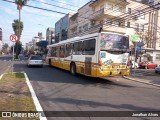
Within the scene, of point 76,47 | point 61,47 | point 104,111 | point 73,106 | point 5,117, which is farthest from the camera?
point 61,47

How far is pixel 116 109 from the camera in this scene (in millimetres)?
7363

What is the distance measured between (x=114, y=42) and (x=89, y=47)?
1.76 m

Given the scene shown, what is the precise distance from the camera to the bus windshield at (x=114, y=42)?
13.2 m

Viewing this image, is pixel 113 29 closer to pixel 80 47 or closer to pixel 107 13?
pixel 107 13

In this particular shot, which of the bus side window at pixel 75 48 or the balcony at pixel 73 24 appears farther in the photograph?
the balcony at pixel 73 24

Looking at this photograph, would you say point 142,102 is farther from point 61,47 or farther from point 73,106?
point 61,47

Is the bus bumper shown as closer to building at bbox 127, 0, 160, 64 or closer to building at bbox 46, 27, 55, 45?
building at bbox 127, 0, 160, 64

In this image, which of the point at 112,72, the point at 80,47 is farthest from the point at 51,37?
the point at 112,72

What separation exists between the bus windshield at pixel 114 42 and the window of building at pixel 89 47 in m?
0.71

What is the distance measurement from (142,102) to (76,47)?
364 inches

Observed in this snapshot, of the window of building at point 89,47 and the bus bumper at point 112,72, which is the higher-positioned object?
the window of building at point 89,47

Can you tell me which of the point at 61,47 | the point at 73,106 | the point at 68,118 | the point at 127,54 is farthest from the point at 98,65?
the point at 61,47

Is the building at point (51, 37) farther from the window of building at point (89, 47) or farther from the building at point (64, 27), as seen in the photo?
the window of building at point (89, 47)

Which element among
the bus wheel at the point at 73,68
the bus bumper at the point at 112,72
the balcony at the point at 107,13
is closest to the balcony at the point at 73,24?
the balcony at the point at 107,13
